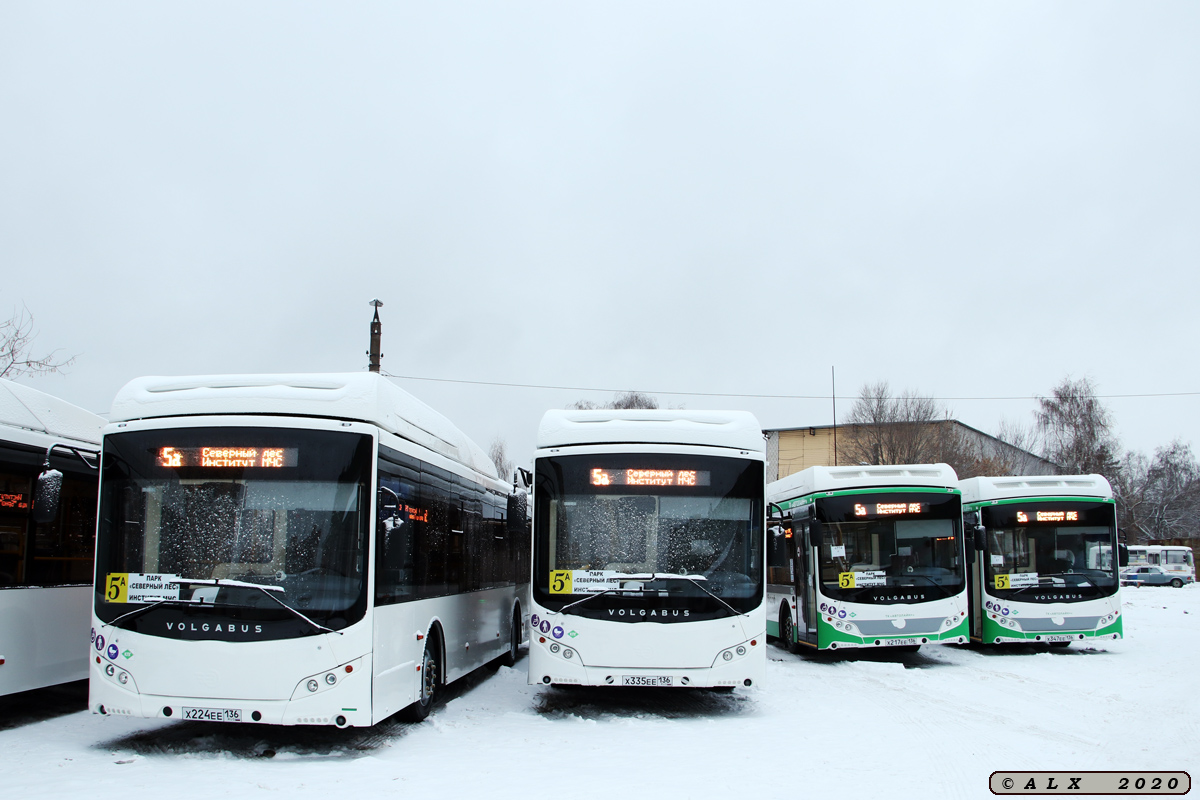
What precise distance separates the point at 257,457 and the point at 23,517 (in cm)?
310

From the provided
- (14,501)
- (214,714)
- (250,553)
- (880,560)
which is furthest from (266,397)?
(880,560)

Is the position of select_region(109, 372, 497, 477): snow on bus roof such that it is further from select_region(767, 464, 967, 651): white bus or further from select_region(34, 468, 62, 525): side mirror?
select_region(767, 464, 967, 651): white bus

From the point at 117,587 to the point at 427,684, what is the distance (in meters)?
3.29

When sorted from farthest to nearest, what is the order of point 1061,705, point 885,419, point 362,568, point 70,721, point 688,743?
point 885,419
point 1061,705
point 70,721
point 688,743
point 362,568

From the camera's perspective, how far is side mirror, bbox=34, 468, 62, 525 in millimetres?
8367

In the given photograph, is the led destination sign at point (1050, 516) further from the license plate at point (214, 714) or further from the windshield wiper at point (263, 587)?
the license plate at point (214, 714)

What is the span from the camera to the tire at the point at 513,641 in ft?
51.3

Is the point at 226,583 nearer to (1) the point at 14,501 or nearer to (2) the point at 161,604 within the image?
(2) the point at 161,604

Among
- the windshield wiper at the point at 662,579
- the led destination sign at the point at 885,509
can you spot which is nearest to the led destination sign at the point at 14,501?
the windshield wiper at the point at 662,579

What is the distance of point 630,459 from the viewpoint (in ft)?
34.4

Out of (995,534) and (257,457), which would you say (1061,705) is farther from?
(257,457)

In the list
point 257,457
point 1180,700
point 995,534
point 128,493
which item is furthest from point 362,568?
point 995,534

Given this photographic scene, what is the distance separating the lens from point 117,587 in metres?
8.28

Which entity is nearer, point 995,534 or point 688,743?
point 688,743
